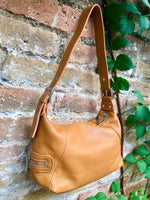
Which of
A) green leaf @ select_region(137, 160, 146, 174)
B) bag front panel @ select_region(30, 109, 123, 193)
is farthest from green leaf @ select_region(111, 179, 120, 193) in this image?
bag front panel @ select_region(30, 109, 123, 193)

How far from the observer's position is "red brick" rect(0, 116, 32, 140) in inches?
16.5

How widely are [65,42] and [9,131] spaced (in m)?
0.28

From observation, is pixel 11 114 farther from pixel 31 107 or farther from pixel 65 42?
pixel 65 42

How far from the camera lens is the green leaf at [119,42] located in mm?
527

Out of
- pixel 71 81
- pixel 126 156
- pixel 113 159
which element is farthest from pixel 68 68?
pixel 126 156

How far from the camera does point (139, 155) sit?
29.0 inches

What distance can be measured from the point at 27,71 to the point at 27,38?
0.08 metres

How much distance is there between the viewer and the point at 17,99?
43 centimetres

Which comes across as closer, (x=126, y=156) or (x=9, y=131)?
(x=9, y=131)

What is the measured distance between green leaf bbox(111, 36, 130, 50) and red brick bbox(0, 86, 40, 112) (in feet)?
0.94

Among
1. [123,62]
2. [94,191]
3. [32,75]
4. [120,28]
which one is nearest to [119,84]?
[123,62]

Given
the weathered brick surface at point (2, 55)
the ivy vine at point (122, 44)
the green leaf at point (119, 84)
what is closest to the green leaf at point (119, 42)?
the ivy vine at point (122, 44)

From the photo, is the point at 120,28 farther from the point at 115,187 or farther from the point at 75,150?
the point at 115,187

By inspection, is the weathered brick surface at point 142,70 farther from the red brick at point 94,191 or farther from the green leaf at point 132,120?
the red brick at point 94,191
